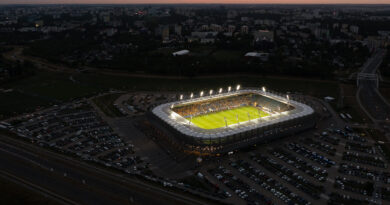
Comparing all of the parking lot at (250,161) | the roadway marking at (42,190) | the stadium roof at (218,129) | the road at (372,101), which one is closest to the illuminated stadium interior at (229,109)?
the stadium roof at (218,129)

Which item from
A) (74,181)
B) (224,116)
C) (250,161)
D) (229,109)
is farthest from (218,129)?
(74,181)

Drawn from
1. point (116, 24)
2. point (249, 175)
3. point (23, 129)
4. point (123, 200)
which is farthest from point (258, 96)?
point (116, 24)

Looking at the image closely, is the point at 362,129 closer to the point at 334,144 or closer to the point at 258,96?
the point at 334,144

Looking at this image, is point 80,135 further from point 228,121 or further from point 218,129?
point 228,121

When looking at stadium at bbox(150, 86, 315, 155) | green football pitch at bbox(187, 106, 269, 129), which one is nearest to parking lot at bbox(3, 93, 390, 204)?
stadium at bbox(150, 86, 315, 155)

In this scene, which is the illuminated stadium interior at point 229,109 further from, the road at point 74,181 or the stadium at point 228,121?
the road at point 74,181

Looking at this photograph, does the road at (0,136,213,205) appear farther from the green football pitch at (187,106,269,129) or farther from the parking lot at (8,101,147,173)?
the green football pitch at (187,106,269,129)
